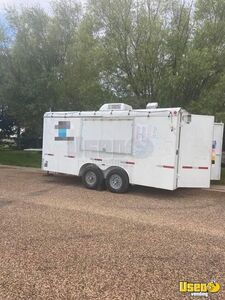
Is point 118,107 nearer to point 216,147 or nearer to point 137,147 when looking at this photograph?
point 137,147

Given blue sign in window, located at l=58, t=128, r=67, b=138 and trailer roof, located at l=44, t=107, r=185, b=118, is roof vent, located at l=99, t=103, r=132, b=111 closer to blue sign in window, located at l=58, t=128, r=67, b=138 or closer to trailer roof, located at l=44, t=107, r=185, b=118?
trailer roof, located at l=44, t=107, r=185, b=118

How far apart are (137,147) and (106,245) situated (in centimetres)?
503

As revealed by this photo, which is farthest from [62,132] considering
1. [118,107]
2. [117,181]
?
[117,181]

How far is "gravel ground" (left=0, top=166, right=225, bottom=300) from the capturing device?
4171mm

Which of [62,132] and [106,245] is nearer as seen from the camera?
[106,245]

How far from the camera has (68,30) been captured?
17750mm

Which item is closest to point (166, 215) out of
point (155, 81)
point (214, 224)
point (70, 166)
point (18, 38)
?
point (214, 224)

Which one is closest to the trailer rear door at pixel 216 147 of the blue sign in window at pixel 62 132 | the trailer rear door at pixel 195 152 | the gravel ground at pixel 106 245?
the trailer rear door at pixel 195 152

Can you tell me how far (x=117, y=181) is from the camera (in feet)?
34.8

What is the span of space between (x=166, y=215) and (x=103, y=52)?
27.7ft

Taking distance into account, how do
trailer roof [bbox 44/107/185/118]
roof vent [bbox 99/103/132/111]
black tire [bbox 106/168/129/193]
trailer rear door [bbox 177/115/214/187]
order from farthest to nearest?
1. roof vent [bbox 99/103/132/111]
2. black tire [bbox 106/168/129/193]
3. trailer rear door [bbox 177/115/214/187]
4. trailer roof [bbox 44/107/185/118]

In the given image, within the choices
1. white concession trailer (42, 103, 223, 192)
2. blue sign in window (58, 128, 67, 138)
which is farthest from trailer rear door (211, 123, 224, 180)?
blue sign in window (58, 128, 67, 138)

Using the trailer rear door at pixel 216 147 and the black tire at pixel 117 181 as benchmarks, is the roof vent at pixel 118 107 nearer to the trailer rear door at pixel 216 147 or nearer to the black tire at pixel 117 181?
the black tire at pixel 117 181

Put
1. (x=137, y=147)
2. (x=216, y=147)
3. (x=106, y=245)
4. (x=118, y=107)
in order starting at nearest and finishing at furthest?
(x=106, y=245)
(x=137, y=147)
(x=118, y=107)
(x=216, y=147)
